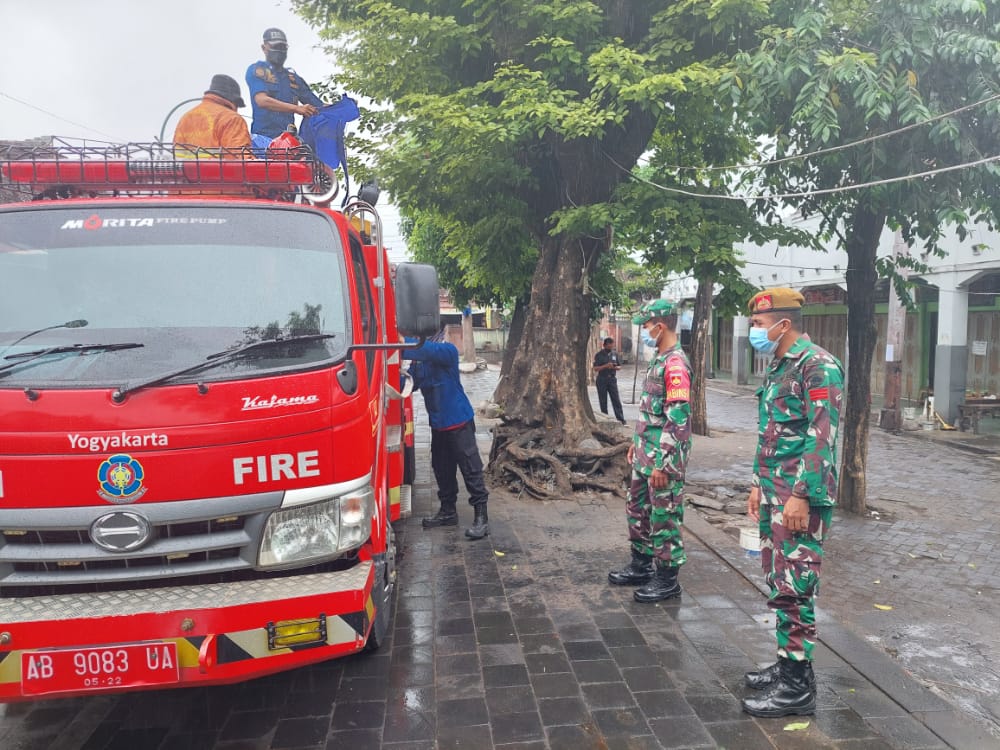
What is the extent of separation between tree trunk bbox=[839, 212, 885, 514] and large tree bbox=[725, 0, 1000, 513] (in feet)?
1.16

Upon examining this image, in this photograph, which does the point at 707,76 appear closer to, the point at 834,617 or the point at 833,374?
the point at 833,374

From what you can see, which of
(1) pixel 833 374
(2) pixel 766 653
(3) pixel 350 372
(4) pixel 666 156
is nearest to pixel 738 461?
(4) pixel 666 156

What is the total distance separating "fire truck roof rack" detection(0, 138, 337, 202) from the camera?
11.1 ft

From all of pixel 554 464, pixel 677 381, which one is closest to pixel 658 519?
pixel 677 381

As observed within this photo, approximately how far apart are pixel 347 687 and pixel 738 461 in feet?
26.8

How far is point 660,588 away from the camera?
4527 millimetres

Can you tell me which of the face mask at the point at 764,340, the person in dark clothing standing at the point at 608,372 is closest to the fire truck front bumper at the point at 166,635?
the face mask at the point at 764,340

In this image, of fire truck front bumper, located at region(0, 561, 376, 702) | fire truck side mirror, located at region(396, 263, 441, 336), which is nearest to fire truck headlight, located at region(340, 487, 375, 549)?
fire truck front bumper, located at region(0, 561, 376, 702)

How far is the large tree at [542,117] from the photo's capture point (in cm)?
686

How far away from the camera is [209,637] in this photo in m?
2.49

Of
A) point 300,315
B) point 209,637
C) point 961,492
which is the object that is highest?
point 300,315

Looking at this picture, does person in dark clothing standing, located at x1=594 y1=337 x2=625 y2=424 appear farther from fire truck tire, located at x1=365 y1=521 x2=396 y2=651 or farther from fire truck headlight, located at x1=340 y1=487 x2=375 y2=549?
fire truck headlight, located at x1=340 y1=487 x2=375 y2=549

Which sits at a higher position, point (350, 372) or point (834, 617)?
point (350, 372)

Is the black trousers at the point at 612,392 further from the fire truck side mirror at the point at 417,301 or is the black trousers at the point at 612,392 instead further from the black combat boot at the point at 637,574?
the fire truck side mirror at the point at 417,301
